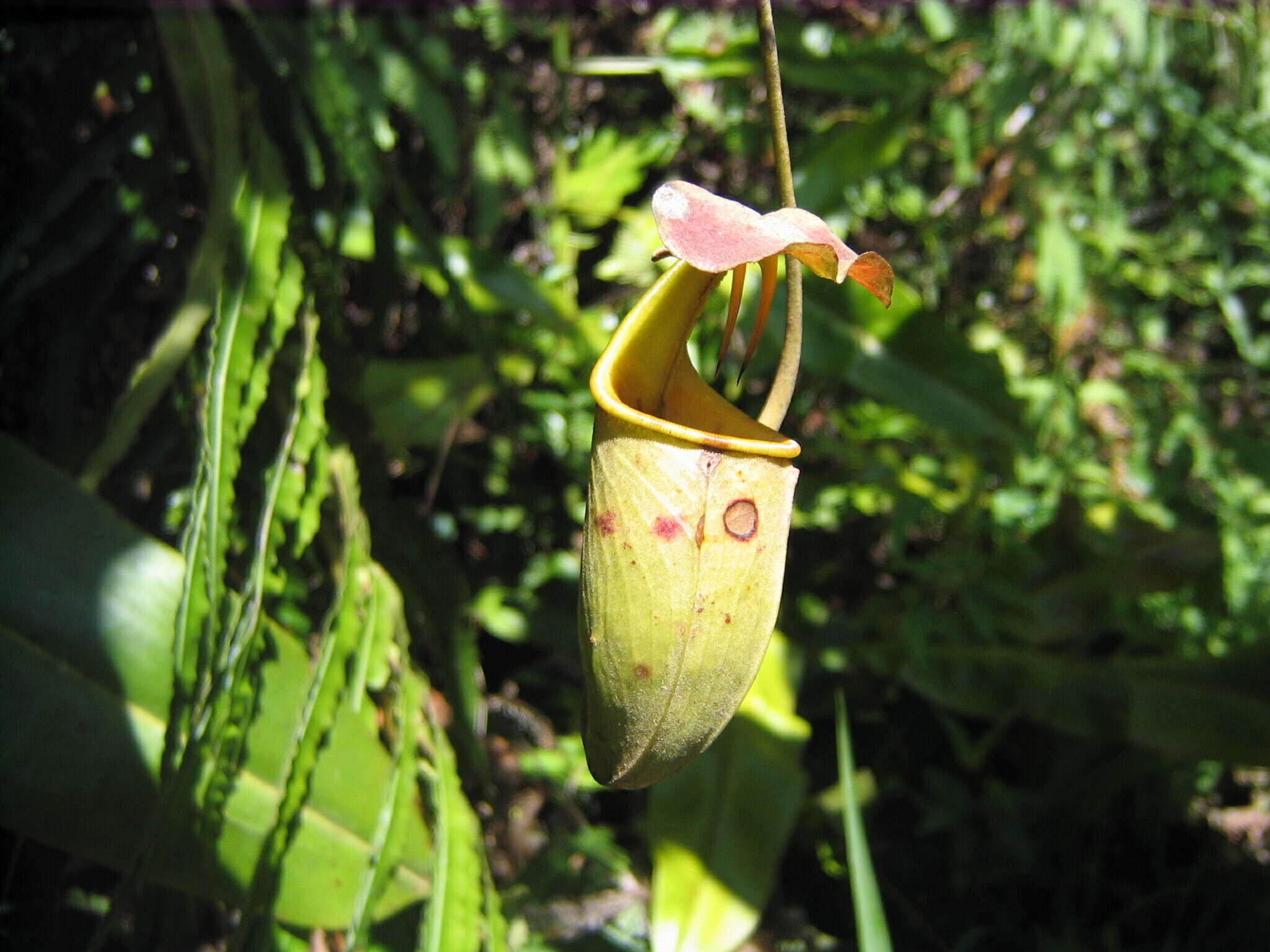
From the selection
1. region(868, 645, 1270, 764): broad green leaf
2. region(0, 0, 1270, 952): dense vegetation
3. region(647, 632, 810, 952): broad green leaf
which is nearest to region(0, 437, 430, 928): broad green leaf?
region(0, 0, 1270, 952): dense vegetation

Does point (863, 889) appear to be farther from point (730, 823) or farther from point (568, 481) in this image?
point (568, 481)

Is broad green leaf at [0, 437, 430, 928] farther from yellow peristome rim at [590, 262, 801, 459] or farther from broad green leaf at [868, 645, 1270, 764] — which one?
broad green leaf at [868, 645, 1270, 764]

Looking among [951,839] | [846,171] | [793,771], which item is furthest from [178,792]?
[951,839]

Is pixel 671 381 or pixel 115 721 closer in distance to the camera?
pixel 671 381

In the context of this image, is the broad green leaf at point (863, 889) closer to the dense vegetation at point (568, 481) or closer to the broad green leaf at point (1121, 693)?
the dense vegetation at point (568, 481)

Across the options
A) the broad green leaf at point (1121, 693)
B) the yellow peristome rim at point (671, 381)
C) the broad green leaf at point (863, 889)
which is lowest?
the broad green leaf at point (1121, 693)

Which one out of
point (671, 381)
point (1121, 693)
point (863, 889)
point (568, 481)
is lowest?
point (1121, 693)

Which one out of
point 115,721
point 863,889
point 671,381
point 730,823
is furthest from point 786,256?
point 730,823

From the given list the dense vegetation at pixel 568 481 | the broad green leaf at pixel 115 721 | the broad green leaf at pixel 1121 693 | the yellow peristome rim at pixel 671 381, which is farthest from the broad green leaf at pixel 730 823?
the yellow peristome rim at pixel 671 381
